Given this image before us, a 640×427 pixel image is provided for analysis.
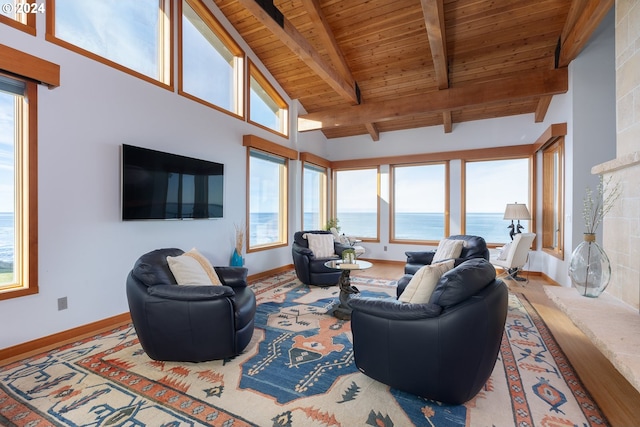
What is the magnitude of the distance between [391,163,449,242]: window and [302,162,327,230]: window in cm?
176

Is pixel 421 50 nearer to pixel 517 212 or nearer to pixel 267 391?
pixel 517 212

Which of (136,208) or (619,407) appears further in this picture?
(136,208)

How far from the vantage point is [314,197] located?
24.6ft

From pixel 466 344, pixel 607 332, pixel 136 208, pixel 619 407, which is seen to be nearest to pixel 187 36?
pixel 136 208

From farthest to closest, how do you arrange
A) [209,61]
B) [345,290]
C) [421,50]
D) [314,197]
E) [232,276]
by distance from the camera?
1. [314,197]
2. [421,50]
3. [209,61]
4. [345,290]
5. [232,276]

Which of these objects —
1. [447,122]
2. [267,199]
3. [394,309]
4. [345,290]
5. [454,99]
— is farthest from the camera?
[447,122]

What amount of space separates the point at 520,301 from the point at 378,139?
459 cm

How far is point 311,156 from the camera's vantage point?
6.89 meters

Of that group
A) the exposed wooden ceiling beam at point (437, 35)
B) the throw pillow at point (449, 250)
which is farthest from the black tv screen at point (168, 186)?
the exposed wooden ceiling beam at point (437, 35)

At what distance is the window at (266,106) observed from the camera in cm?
553

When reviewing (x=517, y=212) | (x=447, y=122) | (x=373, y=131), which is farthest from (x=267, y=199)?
(x=517, y=212)

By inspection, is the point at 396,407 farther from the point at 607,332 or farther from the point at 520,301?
the point at 520,301

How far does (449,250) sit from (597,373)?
7.01ft

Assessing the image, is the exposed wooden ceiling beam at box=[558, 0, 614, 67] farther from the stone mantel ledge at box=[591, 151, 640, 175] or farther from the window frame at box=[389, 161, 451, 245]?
the window frame at box=[389, 161, 451, 245]
